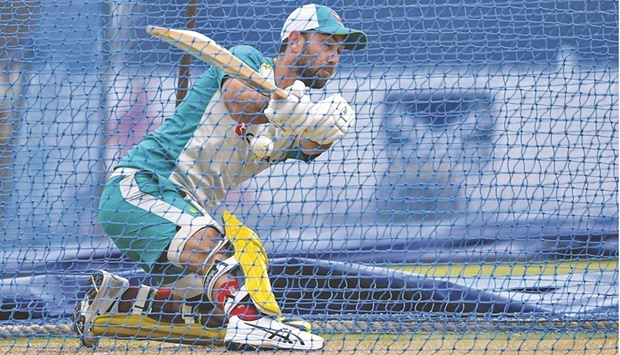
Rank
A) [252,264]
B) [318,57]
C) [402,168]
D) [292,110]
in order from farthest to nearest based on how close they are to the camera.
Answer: [402,168], [318,57], [252,264], [292,110]

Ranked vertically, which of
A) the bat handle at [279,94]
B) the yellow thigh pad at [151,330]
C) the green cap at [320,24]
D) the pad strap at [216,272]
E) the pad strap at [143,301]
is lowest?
the yellow thigh pad at [151,330]

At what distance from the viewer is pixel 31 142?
Answer: 4012 millimetres

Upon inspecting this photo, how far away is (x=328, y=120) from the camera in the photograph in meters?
3.09

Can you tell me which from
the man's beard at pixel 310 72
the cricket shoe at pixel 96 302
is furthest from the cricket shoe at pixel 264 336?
the man's beard at pixel 310 72

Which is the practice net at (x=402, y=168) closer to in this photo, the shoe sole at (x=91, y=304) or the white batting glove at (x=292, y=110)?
the shoe sole at (x=91, y=304)

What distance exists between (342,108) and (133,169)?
2.41 ft

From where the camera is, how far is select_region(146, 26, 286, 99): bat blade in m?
3.07

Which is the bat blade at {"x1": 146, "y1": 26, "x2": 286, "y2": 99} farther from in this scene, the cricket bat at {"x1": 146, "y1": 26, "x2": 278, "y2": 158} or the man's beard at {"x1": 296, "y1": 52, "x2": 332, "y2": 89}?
the man's beard at {"x1": 296, "y1": 52, "x2": 332, "y2": 89}

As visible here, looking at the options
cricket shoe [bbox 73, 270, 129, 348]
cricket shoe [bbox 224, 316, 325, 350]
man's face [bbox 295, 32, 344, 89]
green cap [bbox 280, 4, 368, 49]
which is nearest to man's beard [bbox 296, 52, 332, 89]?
man's face [bbox 295, 32, 344, 89]

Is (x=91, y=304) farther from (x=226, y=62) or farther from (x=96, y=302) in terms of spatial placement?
(x=226, y=62)

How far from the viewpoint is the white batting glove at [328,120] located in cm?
308

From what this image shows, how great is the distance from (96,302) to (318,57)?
1.13 metres

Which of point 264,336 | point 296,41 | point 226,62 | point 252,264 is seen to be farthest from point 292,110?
point 264,336

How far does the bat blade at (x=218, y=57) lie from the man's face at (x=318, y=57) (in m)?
0.22
